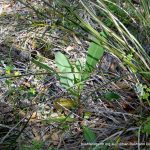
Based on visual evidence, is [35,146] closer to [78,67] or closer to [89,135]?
[89,135]

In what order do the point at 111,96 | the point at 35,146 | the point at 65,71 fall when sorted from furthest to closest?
1. the point at 65,71
2. the point at 111,96
3. the point at 35,146

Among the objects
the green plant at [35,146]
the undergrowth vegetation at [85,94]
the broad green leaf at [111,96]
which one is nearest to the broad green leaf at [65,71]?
the undergrowth vegetation at [85,94]

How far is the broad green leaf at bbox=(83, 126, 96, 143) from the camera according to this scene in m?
1.25

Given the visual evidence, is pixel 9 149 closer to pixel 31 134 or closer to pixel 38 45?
pixel 31 134

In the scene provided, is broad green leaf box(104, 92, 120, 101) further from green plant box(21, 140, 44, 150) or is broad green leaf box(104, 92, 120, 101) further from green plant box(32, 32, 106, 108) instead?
green plant box(21, 140, 44, 150)

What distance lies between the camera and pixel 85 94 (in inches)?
56.8

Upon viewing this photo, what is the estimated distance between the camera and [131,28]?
1.74 m

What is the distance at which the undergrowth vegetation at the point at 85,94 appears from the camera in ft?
4.15

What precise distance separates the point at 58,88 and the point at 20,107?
0.20m

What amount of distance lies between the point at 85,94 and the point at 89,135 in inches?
9.2

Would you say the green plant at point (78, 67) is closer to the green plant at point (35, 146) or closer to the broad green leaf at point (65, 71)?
the broad green leaf at point (65, 71)

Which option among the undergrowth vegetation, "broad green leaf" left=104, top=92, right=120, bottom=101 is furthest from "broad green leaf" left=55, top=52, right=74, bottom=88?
"broad green leaf" left=104, top=92, right=120, bottom=101

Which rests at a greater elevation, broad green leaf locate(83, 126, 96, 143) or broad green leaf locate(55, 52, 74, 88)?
broad green leaf locate(55, 52, 74, 88)

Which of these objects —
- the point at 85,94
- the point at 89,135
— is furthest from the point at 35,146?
the point at 85,94
